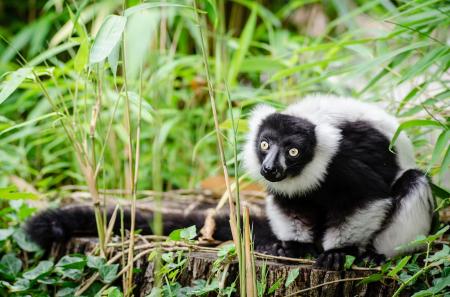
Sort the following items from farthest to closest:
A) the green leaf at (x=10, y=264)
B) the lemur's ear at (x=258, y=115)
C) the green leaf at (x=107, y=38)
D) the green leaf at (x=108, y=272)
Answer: the lemur's ear at (x=258, y=115) < the green leaf at (x=10, y=264) < the green leaf at (x=108, y=272) < the green leaf at (x=107, y=38)

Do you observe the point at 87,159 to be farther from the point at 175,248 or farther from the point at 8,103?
the point at 8,103

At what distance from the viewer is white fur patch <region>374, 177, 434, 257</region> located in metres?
2.79

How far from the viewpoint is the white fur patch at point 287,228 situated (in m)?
3.01

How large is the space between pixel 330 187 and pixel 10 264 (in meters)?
1.56

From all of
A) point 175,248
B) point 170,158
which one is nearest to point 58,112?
point 175,248

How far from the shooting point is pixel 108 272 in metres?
2.75

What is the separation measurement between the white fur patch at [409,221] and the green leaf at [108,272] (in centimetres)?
119

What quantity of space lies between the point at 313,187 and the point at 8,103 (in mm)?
3299

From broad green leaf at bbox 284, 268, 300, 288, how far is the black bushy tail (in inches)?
22.8

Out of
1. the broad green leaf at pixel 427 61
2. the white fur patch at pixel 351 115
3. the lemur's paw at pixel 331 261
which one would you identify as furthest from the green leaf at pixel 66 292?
the broad green leaf at pixel 427 61

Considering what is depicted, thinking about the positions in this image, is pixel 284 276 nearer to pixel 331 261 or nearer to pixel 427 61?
pixel 331 261

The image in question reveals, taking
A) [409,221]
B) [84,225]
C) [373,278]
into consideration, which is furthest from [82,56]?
[409,221]

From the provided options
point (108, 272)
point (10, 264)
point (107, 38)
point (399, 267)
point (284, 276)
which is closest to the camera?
point (107, 38)

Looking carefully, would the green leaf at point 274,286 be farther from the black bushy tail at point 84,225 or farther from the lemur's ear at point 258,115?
the lemur's ear at point 258,115
